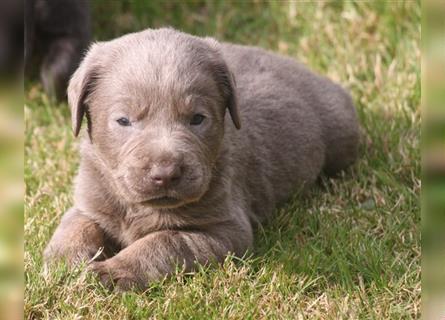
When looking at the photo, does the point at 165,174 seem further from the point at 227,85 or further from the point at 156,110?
the point at 227,85

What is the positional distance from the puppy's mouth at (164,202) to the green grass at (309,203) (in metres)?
0.39

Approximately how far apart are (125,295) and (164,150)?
2.44 feet

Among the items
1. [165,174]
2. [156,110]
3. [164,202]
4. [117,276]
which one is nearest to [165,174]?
[165,174]

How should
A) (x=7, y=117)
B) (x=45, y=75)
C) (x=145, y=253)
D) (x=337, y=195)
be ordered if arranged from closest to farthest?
(x=7, y=117), (x=145, y=253), (x=337, y=195), (x=45, y=75)

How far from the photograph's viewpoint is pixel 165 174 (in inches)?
151

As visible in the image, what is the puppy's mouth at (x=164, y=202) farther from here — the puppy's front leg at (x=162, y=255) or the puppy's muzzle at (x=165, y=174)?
the puppy's front leg at (x=162, y=255)

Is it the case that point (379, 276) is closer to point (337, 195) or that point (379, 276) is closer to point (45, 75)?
point (337, 195)

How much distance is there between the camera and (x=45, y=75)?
718 centimetres

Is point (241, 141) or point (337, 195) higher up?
point (241, 141)

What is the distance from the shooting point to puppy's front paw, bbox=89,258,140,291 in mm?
4008

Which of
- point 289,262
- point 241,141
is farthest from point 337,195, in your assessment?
point 289,262

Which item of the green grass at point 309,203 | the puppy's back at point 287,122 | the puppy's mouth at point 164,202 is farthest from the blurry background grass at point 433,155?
the puppy's back at point 287,122

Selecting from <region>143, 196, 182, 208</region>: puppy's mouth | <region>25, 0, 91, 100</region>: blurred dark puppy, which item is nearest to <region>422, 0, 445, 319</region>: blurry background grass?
<region>143, 196, 182, 208</region>: puppy's mouth

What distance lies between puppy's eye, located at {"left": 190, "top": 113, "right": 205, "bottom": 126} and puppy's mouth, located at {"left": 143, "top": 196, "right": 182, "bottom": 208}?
1.51ft
